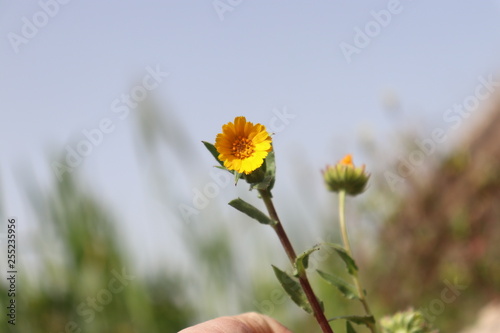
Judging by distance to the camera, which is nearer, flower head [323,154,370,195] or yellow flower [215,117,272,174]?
yellow flower [215,117,272,174]

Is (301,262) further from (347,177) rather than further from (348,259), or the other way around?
(347,177)

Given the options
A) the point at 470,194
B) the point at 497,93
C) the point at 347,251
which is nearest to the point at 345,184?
the point at 347,251

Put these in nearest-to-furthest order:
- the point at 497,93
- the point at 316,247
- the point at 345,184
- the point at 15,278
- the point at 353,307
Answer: the point at 316,247, the point at 345,184, the point at 15,278, the point at 353,307, the point at 497,93

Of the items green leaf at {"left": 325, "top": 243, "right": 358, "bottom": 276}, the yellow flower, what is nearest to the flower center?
the yellow flower

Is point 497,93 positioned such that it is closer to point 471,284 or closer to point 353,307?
point 471,284

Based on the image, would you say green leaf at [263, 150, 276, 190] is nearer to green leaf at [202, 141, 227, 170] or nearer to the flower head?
green leaf at [202, 141, 227, 170]

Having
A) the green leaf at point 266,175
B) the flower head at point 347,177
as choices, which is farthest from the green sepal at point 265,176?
the flower head at point 347,177

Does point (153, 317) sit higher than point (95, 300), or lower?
lower
